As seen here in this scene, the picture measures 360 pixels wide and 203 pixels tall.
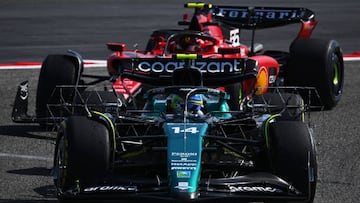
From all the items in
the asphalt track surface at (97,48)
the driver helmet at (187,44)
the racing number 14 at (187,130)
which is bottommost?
the asphalt track surface at (97,48)

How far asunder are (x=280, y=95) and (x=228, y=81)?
53 centimetres

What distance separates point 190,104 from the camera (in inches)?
367

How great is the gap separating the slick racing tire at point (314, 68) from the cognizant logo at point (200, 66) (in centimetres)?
314

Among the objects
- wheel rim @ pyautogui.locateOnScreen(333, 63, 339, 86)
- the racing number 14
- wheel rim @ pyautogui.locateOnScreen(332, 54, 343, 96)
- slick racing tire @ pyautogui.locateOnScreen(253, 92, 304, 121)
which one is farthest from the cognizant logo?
wheel rim @ pyautogui.locateOnScreen(333, 63, 339, 86)

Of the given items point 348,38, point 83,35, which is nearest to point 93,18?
point 83,35

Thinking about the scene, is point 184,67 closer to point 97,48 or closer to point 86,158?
point 86,158

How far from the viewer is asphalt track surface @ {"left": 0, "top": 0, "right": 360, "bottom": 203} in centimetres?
964

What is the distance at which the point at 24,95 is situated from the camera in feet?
38.0

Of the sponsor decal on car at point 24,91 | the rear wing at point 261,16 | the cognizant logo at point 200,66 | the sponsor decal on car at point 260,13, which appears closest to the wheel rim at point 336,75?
the rear wing at point 261,16

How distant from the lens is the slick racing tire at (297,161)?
25.9 ft

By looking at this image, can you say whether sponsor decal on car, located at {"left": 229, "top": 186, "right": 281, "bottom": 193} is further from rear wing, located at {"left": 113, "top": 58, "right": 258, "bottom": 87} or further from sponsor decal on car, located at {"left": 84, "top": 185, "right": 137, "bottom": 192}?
rear wing, located at {"left": 113, "top": 58, "right": 258, "bottom": 87}

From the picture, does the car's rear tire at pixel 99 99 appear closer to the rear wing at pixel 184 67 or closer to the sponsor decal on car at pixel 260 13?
the rear wing at pixel 184 67

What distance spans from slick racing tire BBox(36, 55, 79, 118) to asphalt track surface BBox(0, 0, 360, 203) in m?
0.31

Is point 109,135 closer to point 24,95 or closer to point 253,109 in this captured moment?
point 253,109
